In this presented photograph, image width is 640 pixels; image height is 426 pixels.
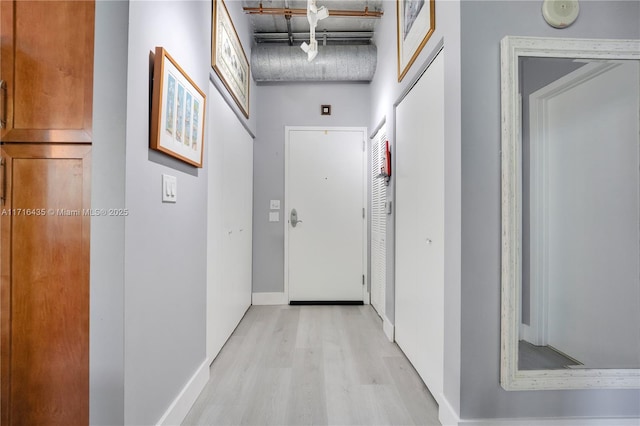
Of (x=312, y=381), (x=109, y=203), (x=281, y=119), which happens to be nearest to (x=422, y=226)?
(x=312, y=381)

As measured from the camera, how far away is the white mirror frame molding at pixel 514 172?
3.88 ft

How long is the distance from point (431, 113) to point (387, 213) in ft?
3.35

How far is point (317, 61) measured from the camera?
2928mm

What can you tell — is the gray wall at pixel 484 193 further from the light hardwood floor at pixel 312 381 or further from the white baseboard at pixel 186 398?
the white baseboard at pixel 186 398

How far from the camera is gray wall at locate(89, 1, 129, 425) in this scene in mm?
945

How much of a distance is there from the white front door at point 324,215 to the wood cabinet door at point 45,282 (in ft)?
7.15

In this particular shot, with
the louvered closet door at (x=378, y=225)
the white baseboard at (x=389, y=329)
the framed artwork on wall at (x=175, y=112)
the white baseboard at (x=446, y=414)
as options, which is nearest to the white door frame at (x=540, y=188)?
the white baseboard at (x=446, y=414)

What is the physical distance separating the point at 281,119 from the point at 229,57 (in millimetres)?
1126

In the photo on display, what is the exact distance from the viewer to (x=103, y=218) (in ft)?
3.11

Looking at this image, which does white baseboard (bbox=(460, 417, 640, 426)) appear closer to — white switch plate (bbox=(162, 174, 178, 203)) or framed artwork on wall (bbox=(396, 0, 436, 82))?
white switch plate (bbox=(162, 174, 178, 203))

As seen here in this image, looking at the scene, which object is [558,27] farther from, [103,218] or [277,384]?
[277,384]

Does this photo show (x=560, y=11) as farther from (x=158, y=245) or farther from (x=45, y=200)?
(x=45, y=200)

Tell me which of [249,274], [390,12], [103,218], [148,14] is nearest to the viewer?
[103,218]

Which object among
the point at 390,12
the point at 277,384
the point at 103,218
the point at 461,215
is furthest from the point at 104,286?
the point at 390,12
